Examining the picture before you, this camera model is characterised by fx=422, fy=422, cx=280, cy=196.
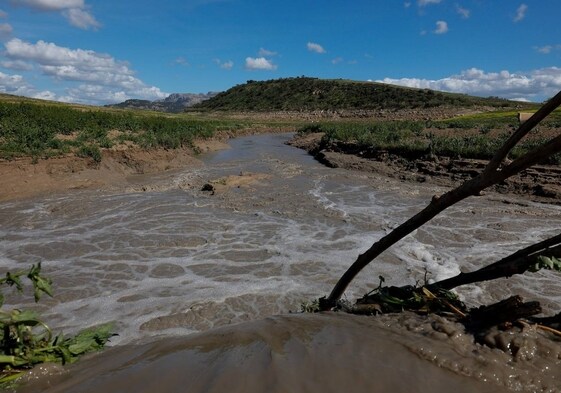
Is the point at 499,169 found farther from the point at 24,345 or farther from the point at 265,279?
the point at 265,279

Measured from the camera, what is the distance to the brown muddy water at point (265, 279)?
2.13 m

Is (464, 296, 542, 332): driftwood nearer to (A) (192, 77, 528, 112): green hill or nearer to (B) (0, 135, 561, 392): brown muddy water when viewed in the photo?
(B) (0, 135, 561, 392): brown muddy water

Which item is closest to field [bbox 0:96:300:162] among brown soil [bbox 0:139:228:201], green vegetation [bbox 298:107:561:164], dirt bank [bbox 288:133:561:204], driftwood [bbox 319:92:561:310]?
brown soil [bbox 0:139:228:201]

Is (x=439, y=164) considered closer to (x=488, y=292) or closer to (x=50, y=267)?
(x=488, y=292)

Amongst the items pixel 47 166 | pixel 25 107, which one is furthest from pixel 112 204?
pixel 25 107

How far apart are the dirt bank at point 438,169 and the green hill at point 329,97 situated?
40.7m

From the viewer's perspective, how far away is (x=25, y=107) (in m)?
23.5

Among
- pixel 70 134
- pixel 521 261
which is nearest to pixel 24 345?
pixel 521 261

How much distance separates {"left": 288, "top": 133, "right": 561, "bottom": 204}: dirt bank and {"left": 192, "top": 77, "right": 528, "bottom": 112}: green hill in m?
40.7

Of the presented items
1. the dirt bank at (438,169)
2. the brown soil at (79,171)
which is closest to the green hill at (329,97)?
the dirt bank at (438,169)

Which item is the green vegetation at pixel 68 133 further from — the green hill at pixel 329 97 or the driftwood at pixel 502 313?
the green hill at pixel 329 97

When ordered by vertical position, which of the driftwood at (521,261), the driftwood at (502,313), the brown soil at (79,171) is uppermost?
the driftwood at (521,261)

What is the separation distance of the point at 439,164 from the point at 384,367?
53.3ft

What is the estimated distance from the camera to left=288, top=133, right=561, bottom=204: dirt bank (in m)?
13.3
